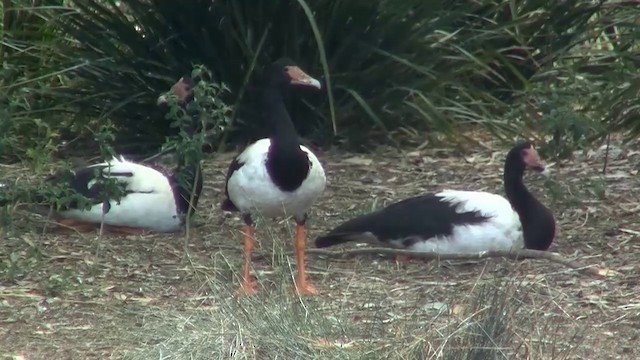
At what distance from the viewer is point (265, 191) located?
265 inches

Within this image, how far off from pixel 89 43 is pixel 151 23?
52 centimetres

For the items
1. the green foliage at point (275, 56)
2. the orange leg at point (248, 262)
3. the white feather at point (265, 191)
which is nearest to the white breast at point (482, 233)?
the white feather at point (265, 191)

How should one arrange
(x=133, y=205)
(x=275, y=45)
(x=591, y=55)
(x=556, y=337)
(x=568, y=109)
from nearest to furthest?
(x=556, y=337), (x=133, y=205), (x=568, y=109), (x=275, y=45), (x=591, y=55)

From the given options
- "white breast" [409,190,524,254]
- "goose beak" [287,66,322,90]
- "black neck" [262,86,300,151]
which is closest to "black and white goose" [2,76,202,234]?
"black neck" [262,86,300,151]

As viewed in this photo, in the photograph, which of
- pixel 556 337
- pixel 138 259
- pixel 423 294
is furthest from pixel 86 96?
pixel 556 337

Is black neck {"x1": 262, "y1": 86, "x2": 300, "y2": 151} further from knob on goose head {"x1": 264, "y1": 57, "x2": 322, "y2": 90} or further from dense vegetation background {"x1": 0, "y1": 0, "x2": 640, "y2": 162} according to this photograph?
dense vegetation background {"x1": 0, "y1": 0, "x2": 640, "y2": 162}

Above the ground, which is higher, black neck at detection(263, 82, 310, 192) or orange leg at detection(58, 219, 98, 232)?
black neck at detection(263, 82, 310, 192)

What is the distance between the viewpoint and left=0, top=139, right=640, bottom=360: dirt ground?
189 inches

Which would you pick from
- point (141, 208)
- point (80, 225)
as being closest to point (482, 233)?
point (141, 208)

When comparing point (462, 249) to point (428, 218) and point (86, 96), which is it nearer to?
point (428, 218)

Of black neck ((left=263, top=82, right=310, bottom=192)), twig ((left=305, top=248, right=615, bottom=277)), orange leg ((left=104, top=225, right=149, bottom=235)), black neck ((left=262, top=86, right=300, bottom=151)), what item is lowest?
twig ((left=305, top=248, right=615, bottom=277))

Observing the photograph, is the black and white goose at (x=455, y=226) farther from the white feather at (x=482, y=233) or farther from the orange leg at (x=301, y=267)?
the orange leg at (x=301, y=267)

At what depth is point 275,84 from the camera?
7172 mm

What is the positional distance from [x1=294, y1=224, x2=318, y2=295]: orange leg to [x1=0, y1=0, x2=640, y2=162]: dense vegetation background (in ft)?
8.20
